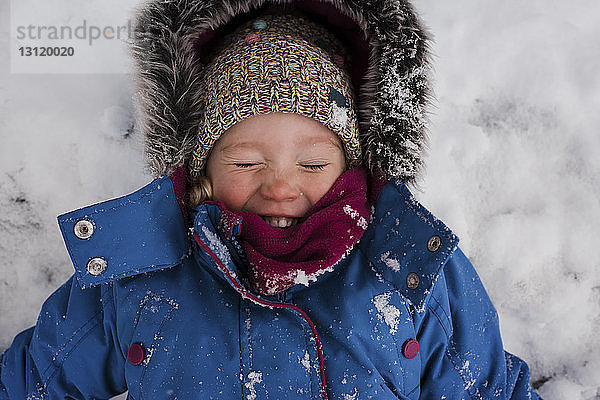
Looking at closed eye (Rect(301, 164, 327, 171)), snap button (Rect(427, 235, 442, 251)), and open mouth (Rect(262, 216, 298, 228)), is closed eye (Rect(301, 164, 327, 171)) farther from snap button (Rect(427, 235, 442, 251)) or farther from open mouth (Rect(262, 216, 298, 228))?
snap button (Rect(427, 235, 442, 251))

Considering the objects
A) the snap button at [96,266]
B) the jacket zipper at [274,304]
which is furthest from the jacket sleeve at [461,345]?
the snap button at [96,266]

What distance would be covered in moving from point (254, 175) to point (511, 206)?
1.01 metres

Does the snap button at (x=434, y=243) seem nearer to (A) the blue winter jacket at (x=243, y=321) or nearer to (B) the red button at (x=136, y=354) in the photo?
(A) the blue winter jacket at (x=243, y=321)

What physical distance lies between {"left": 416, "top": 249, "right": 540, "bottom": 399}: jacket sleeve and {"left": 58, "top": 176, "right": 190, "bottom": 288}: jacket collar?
2.24 feet

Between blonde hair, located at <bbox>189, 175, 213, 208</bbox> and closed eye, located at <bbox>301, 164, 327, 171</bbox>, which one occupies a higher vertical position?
closed eye, located at <bbox>301, 164, 327, 171</bbox>

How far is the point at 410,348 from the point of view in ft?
4.82

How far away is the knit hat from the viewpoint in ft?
4.87

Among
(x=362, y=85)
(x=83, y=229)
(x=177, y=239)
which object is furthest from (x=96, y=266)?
(x=362, y=85)

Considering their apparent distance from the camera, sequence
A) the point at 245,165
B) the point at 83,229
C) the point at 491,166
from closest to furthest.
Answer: the point at 83,229 → the point at 245,165 → the point at 491,166

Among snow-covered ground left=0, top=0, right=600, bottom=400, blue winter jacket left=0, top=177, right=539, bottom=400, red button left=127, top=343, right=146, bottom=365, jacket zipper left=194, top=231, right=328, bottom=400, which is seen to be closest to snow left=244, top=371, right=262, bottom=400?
blue winter jacket left=0, top=177, right=539, bottom=400

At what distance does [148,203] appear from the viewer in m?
1.50

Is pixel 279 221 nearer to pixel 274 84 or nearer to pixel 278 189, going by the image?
pixel 278 189

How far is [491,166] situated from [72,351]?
1.47 m

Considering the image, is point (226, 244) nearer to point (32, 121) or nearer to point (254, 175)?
point (254, 175)
